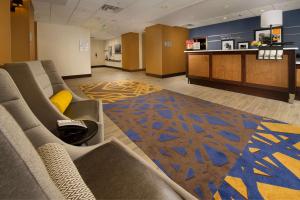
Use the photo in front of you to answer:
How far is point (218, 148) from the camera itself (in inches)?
96.3

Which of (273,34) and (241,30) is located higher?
(241,30)

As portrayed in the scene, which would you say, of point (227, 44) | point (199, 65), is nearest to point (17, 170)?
point (199, 65)

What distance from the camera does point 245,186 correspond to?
5.73 ft

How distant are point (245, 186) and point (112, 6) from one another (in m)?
6.85

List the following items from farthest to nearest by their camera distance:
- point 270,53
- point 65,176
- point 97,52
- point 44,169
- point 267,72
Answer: point 97,52, point 267,72, point 270,53, point 65,176, point 44,169

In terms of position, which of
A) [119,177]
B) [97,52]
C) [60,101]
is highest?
[97,52]

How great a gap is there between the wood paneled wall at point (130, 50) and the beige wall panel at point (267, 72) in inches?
377

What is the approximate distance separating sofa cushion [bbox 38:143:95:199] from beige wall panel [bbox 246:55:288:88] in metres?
5.34

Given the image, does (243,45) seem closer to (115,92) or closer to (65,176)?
(115,92)

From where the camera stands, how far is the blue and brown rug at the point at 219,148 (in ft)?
5.75

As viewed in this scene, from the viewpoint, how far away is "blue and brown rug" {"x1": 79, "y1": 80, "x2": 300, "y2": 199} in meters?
1.75

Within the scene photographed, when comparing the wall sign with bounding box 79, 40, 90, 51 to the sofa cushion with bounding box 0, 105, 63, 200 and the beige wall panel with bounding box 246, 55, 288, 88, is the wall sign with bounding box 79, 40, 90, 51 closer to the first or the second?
the beige wall panel with bounding box 246, 55, 288, 88

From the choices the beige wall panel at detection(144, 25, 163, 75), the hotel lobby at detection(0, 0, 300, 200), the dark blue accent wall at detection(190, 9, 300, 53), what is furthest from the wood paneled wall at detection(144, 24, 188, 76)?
the dark blue accent wall at detection(190, 9, 300, 53)

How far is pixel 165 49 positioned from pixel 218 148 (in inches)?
324
